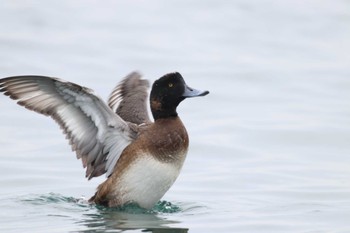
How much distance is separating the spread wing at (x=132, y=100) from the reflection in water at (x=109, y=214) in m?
0.88

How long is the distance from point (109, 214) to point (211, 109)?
4.99m

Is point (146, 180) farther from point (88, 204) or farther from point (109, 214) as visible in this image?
point (88, 204)

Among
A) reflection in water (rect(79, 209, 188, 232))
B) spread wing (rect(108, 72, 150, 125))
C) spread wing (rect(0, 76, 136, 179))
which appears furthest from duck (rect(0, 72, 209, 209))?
spread wing (rect(108, 72, 150, 125))

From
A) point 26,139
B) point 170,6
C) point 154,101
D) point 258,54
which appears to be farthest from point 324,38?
point 154,101

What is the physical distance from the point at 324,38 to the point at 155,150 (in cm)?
892

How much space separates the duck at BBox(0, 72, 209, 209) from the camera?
944cm

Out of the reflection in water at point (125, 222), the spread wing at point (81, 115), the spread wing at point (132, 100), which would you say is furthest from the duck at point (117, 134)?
the spread wing at point (132, 100)

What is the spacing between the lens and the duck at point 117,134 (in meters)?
9.44

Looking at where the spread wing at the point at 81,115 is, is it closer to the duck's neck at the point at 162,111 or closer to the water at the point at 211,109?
the duck's neck at the point at 162,111

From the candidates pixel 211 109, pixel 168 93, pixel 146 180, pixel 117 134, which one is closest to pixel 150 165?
pixel 146 180

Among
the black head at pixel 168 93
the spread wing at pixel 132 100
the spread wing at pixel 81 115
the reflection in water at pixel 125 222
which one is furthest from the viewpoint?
the spread wing at pixel 132 100

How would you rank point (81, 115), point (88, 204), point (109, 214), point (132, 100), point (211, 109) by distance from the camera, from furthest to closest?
point (211, 109) < point (132, 100) < point (88, 204) < point (81, 115) < point (109, 214)

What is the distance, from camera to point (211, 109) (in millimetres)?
14375

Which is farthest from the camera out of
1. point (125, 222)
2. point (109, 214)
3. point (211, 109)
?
point (211, 109)
